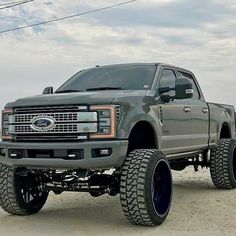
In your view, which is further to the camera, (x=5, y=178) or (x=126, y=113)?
(x=5, y=178)

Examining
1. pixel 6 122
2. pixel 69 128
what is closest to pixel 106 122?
pixel 69 128

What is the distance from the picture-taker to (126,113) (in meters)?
6.04

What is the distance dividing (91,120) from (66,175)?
110cm

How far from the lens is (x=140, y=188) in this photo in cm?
586

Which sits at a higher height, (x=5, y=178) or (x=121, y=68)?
(x=121, y=68)

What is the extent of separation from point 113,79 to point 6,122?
175 centimetres

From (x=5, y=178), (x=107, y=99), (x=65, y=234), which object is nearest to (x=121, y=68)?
(x=107, y=99)

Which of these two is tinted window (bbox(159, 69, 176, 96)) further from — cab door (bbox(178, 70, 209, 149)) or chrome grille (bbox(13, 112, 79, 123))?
chrome grille (bbox(13, 112, 79, 123))

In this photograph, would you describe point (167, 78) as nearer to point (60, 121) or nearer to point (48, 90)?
point (48, 90)

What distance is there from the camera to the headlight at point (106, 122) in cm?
587

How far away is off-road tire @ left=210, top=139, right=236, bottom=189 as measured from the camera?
9.13 m

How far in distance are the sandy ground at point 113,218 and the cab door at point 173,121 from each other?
0.91 metres

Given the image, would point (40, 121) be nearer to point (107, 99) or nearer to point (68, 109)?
point (68, 109)

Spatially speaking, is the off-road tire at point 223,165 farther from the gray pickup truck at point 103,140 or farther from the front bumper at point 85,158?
the front bumper at point 85,158
